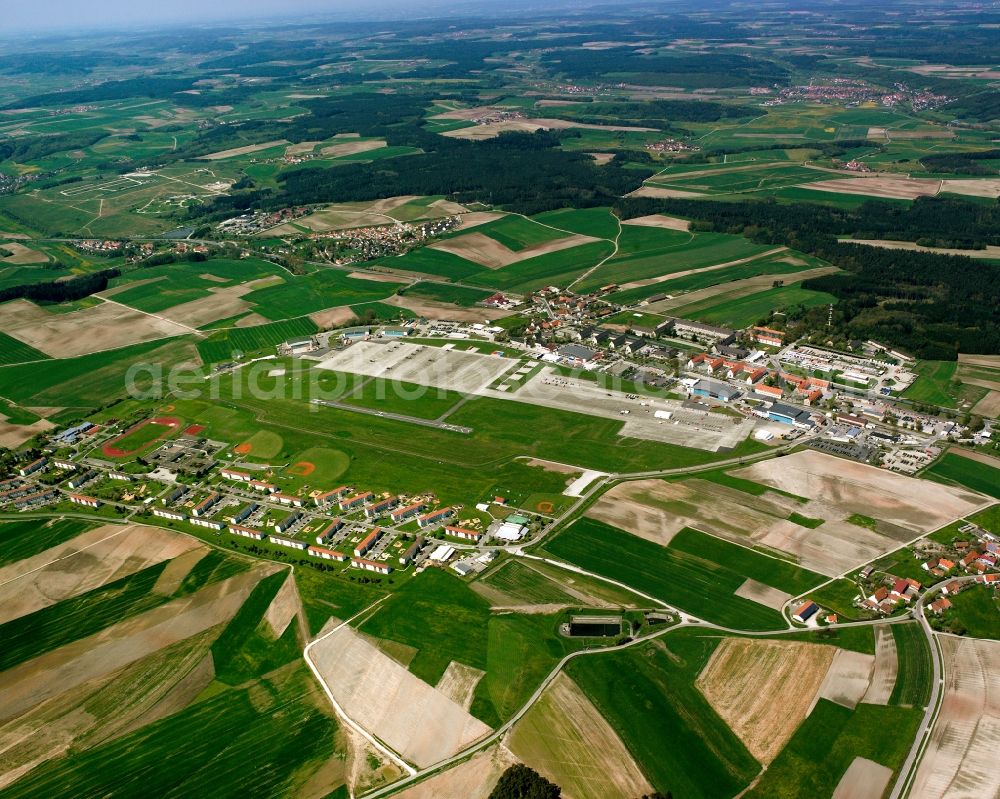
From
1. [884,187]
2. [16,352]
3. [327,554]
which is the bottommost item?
[327,554]

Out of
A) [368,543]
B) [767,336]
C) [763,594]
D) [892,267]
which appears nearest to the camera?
[763,594]

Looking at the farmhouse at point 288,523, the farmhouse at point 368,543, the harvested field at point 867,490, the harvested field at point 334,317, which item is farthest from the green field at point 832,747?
the harvested field at point 334,317

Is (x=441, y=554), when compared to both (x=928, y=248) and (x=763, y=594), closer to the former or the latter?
(x=763, y=594)

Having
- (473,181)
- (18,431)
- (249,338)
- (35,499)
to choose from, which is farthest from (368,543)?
(473,181)

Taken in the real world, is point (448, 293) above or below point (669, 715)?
above

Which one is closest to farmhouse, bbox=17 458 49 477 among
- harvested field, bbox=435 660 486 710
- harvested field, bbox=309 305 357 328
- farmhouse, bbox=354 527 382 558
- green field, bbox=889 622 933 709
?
farmhouse, bbox=354 527 382 558

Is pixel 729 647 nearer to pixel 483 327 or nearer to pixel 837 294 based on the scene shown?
pixel 483 327

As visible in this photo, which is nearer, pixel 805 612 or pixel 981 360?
pixel 805 612

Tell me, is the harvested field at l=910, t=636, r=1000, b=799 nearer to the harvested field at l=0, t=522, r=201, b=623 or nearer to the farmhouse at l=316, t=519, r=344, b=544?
the farmhouse at l=316, t=519, r=344, b=544

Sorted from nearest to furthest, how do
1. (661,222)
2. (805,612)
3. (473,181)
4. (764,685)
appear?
(764,685) < (805,612) < (661,222) < (473,181)
